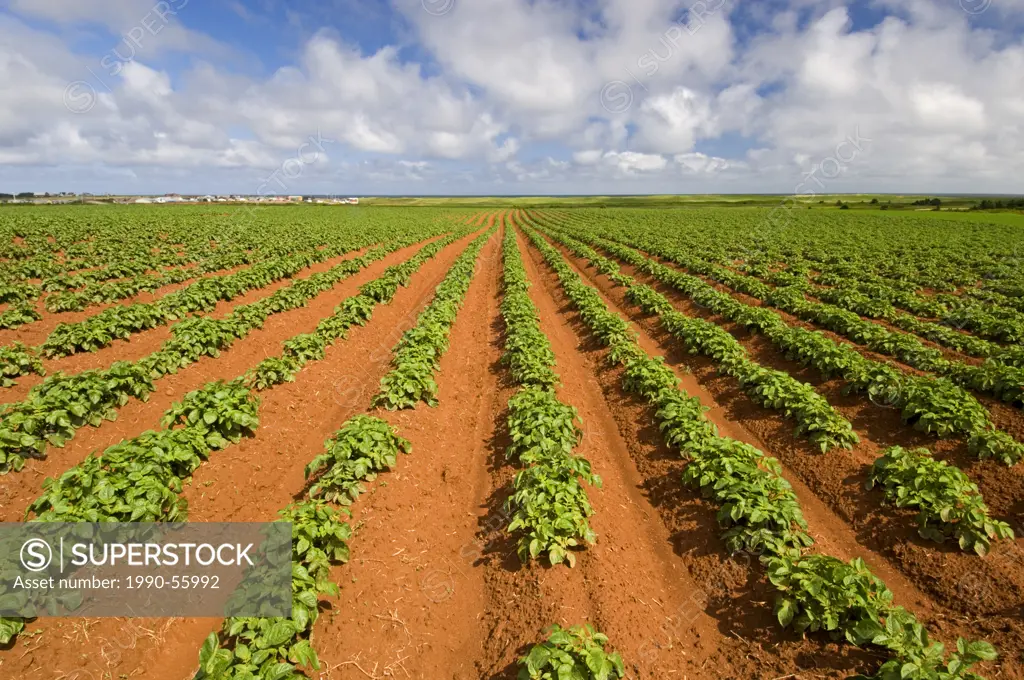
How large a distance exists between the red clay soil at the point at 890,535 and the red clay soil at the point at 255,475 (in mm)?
7597

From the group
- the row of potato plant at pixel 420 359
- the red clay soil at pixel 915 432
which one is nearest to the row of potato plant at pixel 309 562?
the row of potato plant at pixel 420 359

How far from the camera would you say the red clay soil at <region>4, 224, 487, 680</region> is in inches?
200

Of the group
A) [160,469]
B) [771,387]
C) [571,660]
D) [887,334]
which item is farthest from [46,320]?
[887,334]

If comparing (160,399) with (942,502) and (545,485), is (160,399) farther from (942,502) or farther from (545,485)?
(942,502)

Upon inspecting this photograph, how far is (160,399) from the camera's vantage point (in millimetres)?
10195

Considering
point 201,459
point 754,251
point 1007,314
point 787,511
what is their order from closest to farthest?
point 787,511 → point 201,459 → point 1007,314 → point 754,251

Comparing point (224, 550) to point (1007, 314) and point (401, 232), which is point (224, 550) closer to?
point (1007, 314)

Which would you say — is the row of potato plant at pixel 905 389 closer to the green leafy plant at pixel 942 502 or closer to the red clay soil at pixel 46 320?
the green leafy plant at pixel 942 502

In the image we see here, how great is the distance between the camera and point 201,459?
8188 mm

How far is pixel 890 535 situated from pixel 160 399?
14.3 m

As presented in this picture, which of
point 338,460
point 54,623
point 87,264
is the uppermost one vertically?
point 87,264

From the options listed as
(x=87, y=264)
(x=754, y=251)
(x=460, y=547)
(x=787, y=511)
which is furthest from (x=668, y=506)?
(x=754, y=251)

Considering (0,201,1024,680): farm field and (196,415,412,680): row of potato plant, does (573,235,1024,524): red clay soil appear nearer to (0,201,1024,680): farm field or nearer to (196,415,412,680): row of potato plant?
(0,201,1024,680): farm field

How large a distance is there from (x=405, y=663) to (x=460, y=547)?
1.85m
